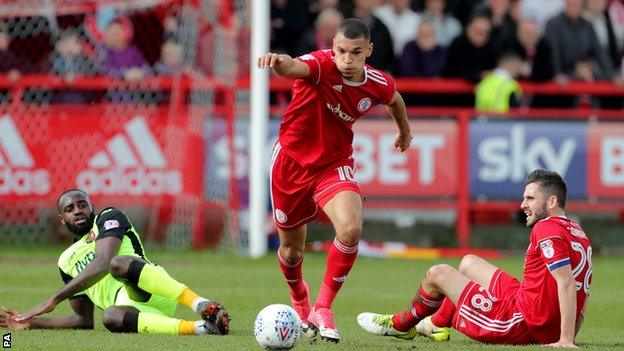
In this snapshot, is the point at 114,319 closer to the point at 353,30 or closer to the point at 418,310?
the point at 418,310

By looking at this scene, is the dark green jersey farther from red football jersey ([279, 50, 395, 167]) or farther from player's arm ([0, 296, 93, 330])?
red football jersey ([279, 50, 395, 167])

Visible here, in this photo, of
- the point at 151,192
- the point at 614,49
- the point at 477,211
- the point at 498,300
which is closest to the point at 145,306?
the point at 498,300

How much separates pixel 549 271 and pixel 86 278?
3.04m

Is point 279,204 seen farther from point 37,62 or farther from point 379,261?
point 37,62

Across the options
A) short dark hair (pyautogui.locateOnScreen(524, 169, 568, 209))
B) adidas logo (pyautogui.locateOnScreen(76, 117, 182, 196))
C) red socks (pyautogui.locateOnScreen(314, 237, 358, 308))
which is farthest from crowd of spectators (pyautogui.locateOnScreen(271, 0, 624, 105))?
short dark hair (pyautogui.locateOnScreen(524, 169, 568, 209))

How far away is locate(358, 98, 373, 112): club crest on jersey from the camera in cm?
913

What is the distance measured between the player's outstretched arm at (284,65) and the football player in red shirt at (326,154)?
1cm

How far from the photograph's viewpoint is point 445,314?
28.4 ft

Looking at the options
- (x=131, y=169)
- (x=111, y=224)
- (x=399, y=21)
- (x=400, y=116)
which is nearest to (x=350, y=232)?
(x=400, y=116)

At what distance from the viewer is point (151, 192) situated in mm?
16531

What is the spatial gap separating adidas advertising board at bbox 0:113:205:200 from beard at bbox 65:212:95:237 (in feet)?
23.0

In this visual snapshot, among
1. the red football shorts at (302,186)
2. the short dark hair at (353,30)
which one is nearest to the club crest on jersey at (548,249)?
the red football shorts at (302,186)

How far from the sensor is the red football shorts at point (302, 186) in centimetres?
912

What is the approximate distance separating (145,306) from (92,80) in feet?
25.9
